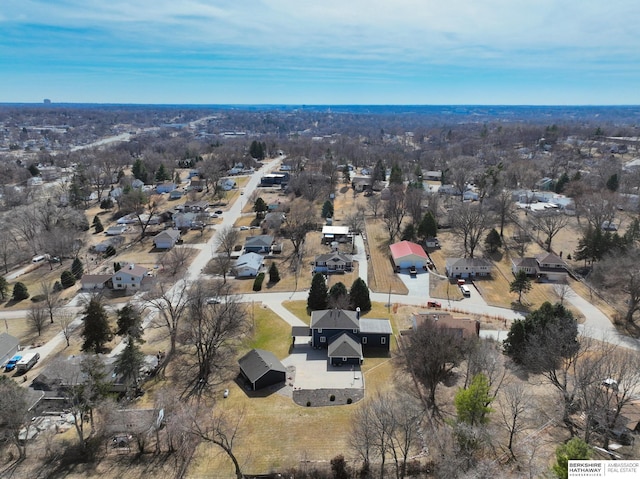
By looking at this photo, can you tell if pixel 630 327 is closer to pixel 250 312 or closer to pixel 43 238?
pixel 250 312

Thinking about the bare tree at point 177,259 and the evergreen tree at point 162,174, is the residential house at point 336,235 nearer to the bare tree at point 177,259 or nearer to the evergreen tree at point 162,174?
the bare tree at point 177,259

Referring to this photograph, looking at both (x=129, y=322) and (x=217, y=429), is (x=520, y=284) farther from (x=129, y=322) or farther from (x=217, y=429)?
(x=129, y=322)

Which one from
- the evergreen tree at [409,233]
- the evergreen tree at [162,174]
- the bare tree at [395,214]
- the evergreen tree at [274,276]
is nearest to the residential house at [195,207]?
the evergreen tree at [162,174]

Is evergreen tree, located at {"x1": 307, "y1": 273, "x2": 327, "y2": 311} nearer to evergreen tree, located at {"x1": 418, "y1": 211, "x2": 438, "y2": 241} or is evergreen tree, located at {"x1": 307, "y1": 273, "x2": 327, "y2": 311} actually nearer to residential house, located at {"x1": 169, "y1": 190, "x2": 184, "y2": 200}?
evergreen tree, located at {"x1": 418, "y1": 211, "x2": 438, "y2": 241}

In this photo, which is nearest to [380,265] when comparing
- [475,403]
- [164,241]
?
[475,403]

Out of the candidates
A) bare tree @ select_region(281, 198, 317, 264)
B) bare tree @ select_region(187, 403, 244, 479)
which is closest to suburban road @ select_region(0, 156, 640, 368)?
bare tree @ select_region(281, 198, 317, 264)

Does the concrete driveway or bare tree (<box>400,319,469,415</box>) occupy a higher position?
bare tree (<box>400,319,469,415</box>)
